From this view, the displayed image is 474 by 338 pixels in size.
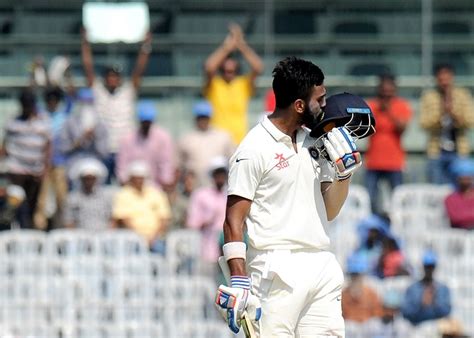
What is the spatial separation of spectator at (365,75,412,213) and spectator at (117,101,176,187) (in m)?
1.91

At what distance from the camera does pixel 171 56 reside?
598 inches

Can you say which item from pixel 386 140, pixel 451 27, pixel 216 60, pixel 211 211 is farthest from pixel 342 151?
pixel 451 27

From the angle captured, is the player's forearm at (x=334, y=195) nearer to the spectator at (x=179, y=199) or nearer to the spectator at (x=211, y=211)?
the spectator at (x=211, y=211)

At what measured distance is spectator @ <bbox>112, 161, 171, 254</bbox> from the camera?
12.9 m

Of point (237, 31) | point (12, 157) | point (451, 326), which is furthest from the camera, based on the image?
point (237, 31)

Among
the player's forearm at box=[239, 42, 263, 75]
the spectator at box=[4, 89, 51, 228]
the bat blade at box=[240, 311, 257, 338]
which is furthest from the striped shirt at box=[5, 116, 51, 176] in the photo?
the bat blade at box=[240, 311, 257, 338]

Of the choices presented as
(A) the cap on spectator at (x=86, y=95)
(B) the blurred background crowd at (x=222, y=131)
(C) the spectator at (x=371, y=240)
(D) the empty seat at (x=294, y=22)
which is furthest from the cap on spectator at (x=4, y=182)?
(D) the empty seat at (x=294, y=22)

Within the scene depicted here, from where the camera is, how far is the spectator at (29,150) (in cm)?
1344

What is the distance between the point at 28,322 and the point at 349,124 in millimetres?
5918

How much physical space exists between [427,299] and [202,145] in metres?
2.58

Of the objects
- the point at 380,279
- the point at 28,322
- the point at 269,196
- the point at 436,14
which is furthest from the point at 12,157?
the point at 269,196

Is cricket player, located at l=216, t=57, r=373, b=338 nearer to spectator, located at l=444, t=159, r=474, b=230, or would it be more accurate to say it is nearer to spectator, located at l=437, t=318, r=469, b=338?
spectator, located at l=437, t=318, r=469, b=338

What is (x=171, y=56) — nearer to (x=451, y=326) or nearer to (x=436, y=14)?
(x=436, y=14)

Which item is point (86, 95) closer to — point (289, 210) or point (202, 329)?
point (202, 329)
